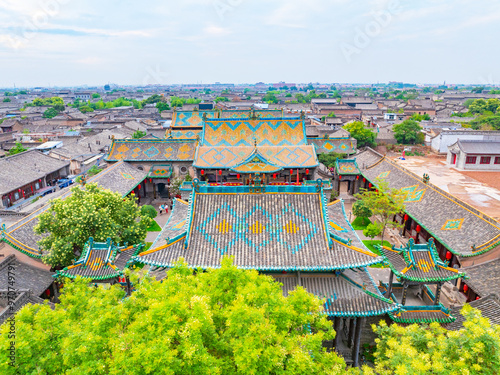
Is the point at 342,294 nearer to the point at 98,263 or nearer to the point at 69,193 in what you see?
the point at 98,263

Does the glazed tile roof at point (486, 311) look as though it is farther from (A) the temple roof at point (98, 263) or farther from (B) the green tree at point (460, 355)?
(A) the temple roof at point (98, 263)

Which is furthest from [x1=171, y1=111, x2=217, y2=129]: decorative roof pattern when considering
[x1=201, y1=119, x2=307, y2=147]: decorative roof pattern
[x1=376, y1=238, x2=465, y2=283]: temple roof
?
[x1=376, y1=238, x2=465, y2=283]: temple roof

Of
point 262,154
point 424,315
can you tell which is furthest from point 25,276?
point 262,154

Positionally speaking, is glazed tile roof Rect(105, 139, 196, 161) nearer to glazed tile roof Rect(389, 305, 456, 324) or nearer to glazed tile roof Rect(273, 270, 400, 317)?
glazed tile roof Rect(273, 270, 400, 317)

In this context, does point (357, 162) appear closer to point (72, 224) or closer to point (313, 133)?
point (313, 133)

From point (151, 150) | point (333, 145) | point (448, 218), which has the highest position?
point (151, 150)

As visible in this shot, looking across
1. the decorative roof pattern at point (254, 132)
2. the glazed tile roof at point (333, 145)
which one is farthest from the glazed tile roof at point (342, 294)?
the glazed tile roof at point (333, 145)

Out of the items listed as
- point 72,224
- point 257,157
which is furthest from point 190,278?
point 257,157
